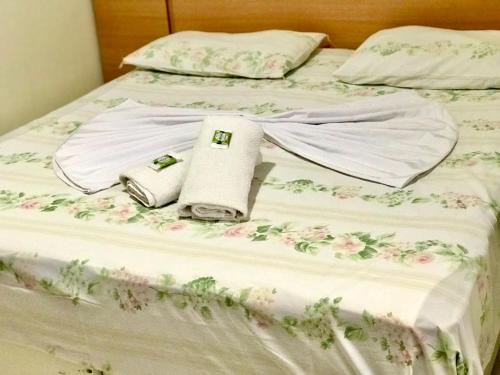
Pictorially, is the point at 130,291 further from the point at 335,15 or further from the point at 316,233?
the point at 335,15

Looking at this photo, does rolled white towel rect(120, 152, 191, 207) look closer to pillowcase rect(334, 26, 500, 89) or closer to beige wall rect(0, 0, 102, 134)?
pillowcase rect(334, 26, 500, 89)

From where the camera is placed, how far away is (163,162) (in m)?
1.54

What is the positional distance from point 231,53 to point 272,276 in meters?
1.47

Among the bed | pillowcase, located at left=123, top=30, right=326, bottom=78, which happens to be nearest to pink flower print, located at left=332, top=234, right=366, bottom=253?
the bed

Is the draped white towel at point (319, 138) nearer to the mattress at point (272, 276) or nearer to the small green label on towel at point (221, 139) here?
the mattress at point (272, 276)

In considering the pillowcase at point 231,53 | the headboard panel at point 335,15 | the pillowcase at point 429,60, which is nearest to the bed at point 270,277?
the pillowcase at point 429,60

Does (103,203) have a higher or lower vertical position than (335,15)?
lower

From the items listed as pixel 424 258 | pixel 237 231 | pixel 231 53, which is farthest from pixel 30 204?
pixel 231 53

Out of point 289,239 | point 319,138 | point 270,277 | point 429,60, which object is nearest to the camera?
point 270,277

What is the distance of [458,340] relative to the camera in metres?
1.07

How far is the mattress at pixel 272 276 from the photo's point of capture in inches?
43.8

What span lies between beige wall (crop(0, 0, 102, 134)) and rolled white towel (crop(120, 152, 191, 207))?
1.25 meters

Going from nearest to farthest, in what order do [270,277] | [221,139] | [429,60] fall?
[270,277] < [221,139] < [429,60]

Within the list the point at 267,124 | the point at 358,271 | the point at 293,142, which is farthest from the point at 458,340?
the point at 267,124
